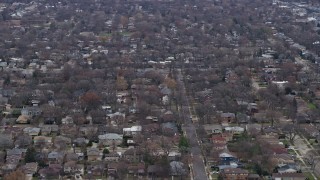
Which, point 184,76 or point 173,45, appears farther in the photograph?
point 173,45

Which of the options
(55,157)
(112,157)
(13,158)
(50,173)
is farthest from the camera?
(112,157)

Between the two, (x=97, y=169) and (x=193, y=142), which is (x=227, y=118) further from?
(x=97, y=169)

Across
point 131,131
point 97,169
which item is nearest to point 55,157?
point 97,169

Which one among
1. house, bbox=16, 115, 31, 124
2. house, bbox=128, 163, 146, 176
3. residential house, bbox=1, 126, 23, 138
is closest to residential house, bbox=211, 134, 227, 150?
house, bbox=128, 163, 146, 176

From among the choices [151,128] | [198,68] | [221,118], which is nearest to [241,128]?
[221,118]

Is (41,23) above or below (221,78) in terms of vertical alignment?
below

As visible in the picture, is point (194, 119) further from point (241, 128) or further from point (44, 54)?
point (44, 54)
